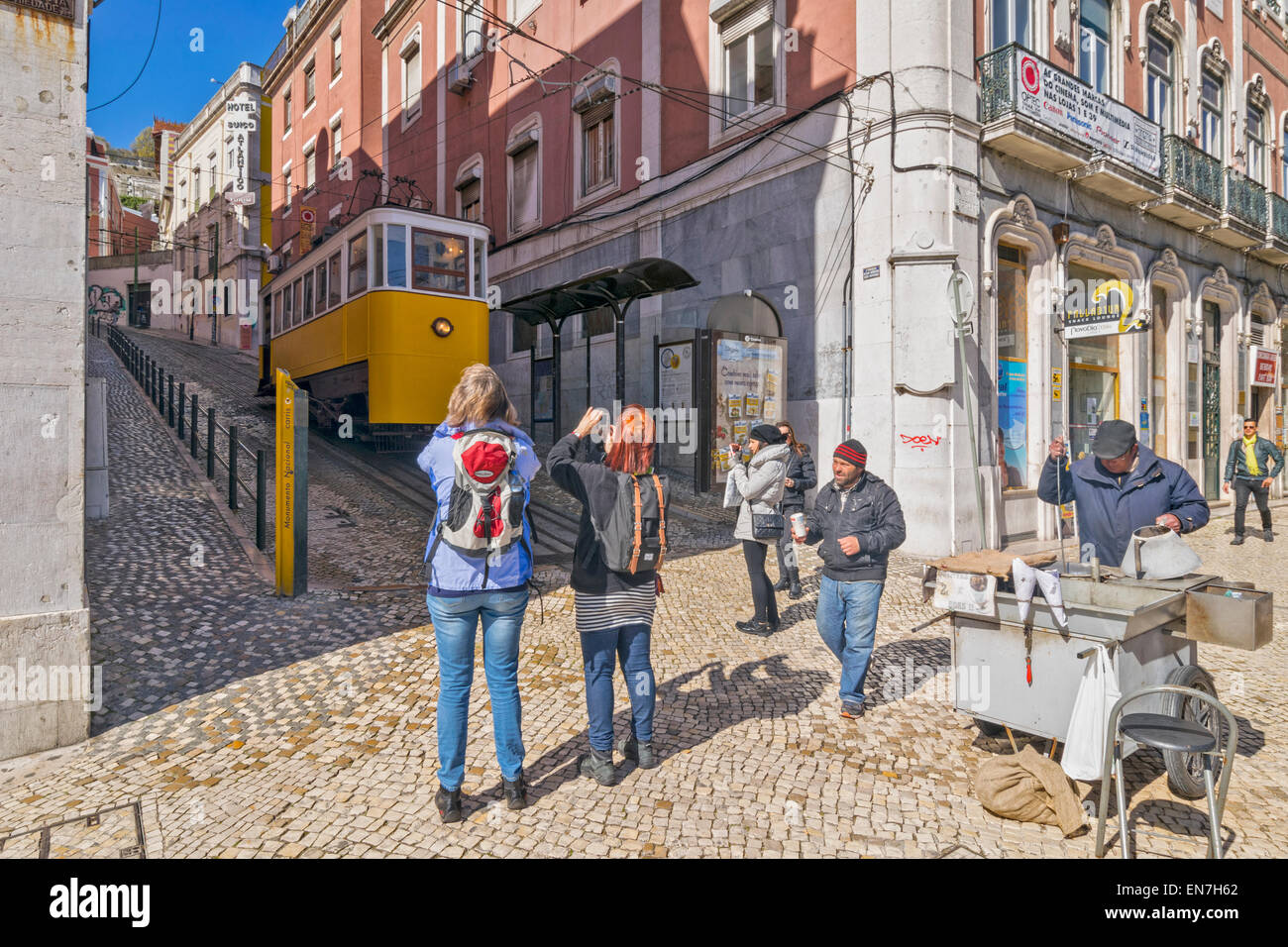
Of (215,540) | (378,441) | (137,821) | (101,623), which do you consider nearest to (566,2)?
(378,441)

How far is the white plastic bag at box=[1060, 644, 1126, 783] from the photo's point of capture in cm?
315

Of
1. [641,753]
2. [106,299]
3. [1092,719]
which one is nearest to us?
[1092,719]

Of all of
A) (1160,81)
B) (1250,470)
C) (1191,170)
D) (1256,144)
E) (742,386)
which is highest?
(1256,144)

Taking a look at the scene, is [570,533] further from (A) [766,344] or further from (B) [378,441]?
(B) [378,441]

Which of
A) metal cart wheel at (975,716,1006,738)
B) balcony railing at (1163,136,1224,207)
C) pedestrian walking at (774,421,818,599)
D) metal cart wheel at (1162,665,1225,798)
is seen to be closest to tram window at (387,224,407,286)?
pedestrian walking at (774,421,818,599)

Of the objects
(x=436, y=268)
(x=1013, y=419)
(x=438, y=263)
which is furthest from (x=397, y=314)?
(x=1013, y=419)

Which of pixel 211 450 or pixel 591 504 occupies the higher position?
pixel 211 450

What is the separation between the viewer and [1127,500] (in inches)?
174

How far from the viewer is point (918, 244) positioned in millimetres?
10477

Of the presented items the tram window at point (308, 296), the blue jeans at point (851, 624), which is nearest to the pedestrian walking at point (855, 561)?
the blue jeans at point (851, 624)

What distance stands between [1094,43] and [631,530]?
14.9 m

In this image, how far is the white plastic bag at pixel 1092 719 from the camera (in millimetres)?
3148

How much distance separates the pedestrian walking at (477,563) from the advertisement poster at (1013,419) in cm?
1013

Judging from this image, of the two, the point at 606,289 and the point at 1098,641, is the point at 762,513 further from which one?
the point at 606,289
